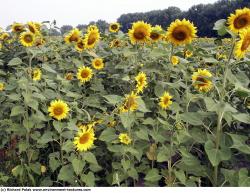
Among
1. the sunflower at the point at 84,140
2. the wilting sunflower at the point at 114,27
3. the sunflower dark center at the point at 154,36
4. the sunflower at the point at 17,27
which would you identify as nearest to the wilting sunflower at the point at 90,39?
the sunflower dark center at the point at 154,36

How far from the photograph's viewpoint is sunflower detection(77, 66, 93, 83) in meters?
4.32

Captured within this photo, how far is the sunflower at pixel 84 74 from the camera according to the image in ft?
14.2

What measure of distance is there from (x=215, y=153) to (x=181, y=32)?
138cm

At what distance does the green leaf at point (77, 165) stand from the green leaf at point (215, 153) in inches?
35.7

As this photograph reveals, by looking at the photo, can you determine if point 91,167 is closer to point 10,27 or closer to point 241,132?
point 241,132

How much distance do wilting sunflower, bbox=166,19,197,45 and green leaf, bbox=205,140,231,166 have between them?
1.25 m

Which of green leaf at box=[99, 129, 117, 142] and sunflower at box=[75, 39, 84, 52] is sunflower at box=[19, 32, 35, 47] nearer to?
sunflower at box=[75, 39, 84, 52]

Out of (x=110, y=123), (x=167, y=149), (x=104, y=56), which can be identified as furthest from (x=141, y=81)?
(x=104, y=56)

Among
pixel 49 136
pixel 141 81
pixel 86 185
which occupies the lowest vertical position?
pixel 86 185

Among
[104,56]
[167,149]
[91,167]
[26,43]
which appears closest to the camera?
[167,149]

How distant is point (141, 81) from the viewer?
12.0 feet

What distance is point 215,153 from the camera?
2652mm

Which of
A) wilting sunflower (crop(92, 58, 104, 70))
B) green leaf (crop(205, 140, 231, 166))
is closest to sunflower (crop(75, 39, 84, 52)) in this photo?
wilting sunflower (crop(92, 58, 104, 70))

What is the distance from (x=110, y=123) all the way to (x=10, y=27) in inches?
108
